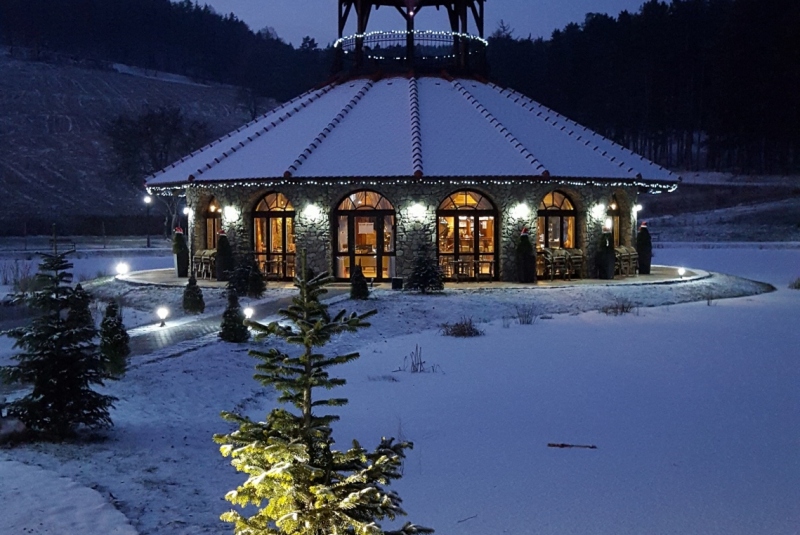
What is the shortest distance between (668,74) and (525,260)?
→ 57007 mm

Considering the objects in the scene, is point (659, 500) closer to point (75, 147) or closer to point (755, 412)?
point (755, 412)

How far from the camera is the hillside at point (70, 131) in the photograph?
62975mm

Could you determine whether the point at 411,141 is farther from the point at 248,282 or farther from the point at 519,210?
the point at 248,282

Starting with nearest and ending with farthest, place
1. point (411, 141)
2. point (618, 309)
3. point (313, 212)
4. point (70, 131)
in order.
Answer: point (618, 309)
point (313, 212)
point (411, 141)
point (70, 131)

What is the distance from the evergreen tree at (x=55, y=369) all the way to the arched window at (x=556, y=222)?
1585cm

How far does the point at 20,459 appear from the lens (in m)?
6.93

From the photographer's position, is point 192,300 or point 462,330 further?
point 192,300

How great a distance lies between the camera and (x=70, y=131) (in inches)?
3189

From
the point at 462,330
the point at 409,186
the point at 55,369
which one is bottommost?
the point at 462,330

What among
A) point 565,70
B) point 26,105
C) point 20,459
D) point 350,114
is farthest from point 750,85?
point 26,105

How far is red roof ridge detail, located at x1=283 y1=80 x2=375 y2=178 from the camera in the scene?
21188mm

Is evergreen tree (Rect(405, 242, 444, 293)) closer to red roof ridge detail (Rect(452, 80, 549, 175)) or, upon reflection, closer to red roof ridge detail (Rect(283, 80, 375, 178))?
red roof ridge detail (Rect(452, 80, 549, 175))

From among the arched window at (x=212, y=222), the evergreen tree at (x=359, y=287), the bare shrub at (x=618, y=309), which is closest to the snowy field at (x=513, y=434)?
the bare shrub at (x=618, y=309)

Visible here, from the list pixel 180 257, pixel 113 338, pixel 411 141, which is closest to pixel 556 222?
pixel 411 141
